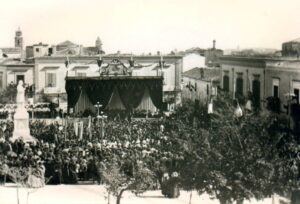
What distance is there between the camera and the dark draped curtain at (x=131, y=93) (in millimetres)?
23222

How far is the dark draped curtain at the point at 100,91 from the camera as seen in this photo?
75.2ft

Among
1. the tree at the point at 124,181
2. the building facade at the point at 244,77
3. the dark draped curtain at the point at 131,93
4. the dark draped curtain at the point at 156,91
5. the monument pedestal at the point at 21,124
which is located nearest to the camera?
the tree at the point at 124,181

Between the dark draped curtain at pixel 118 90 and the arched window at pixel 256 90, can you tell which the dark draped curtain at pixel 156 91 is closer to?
the dark draped curtain at pixel 118 90

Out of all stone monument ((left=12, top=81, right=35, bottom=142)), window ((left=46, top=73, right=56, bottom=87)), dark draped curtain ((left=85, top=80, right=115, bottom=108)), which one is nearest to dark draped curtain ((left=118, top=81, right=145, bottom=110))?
dark draped curtain ((left=85, top=80, right=115, bottom=108))

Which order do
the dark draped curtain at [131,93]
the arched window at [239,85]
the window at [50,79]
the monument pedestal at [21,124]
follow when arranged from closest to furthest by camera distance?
the monument pedestal at [21,124]
the arched window at [239,85]
the window at [50,79]
the dark draped curtain at [131,93]

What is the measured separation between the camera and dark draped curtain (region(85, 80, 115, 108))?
75.2 ft

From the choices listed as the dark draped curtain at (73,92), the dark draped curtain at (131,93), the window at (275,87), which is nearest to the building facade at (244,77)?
the window at (275,87)

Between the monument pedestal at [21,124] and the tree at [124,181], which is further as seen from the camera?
the monument pedestal at [21,124]

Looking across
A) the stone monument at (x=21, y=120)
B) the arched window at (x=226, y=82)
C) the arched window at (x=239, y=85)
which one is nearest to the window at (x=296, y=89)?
the arched window at (x=239, y=85)

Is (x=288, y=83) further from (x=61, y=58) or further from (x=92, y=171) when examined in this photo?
(x=61, y=58)

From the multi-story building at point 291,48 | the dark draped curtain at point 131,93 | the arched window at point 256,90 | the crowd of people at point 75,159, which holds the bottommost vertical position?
the crowd of people at point 75,159

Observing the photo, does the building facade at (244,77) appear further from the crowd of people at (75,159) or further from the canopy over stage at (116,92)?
the crowd of people at (75,159)

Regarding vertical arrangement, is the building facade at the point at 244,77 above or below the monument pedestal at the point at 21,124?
above

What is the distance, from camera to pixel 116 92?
23.0m
